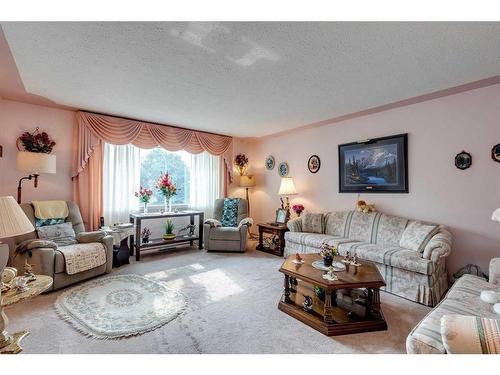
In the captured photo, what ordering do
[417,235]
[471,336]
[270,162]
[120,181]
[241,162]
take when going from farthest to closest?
[241,162]
[270,162]
[120,181]
[417,235]
[471,336]

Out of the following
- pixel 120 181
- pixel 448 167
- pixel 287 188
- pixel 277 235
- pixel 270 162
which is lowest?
pixel 277 235

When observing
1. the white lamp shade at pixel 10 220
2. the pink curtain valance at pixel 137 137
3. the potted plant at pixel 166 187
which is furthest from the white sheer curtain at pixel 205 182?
the white lamp shade at pixel 10 220

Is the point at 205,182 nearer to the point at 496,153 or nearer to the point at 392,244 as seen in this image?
the point at 392,244

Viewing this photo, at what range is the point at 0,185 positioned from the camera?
130 inches

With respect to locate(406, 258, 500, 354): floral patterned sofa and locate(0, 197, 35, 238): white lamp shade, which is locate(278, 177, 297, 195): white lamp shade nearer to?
locate(406, 258, 500, 354): floral patterned sofa

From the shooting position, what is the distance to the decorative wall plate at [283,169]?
5089 mm

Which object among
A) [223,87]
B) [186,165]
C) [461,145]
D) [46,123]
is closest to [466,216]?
[461,145]

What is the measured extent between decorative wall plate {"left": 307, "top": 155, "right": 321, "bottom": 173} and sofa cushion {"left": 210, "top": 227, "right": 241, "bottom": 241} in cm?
179

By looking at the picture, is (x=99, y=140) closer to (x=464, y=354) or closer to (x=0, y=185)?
(x=0, y=185)

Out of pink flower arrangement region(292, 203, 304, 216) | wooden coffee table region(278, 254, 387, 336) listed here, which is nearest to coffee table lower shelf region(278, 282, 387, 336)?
wooden coffee table region(278, 254, 387, 336)

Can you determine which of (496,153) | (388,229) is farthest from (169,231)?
(496,153)

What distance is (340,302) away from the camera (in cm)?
242

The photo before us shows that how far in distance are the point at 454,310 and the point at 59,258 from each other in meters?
3.61

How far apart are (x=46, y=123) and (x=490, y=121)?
5.73 m
